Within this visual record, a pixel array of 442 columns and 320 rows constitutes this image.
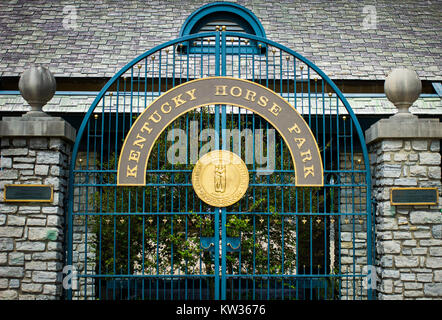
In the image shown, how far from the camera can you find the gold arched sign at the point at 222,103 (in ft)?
21.5

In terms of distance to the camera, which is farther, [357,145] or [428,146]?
[357,145]

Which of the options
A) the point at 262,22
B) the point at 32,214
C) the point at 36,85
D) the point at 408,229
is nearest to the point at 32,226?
the point at 32,214

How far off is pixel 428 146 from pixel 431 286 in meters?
1.72

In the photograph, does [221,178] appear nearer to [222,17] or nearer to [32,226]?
[32,226]

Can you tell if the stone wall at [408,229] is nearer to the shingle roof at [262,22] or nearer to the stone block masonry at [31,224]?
the shingle roof at [262,22]

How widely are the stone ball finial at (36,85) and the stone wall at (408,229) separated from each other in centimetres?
429

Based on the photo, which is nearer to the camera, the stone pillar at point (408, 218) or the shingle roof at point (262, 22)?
the stone pillar at point (408, 218)

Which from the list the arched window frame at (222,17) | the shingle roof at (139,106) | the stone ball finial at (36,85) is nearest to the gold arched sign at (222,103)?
the stone ball finial at (36,85)

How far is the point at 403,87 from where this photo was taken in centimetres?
645

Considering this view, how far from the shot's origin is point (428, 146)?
642cm

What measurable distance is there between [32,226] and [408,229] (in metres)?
4.60

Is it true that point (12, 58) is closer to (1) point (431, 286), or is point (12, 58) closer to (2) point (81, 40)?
(2) point (81, 40)

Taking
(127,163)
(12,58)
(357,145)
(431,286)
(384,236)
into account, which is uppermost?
(12,58)

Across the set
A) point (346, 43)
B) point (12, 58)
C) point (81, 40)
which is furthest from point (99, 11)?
point (346, 43)
